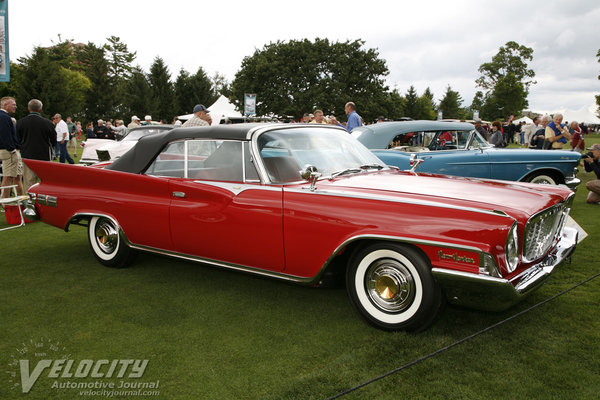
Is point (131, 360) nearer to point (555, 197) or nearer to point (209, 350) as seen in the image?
point (209, 350)

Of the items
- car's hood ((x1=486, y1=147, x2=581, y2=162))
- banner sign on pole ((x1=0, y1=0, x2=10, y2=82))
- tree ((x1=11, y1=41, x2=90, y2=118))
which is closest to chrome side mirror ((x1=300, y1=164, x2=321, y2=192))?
car's hood ((x1=486, y1=147, x2=581, y2=162))

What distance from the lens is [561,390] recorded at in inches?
96.1

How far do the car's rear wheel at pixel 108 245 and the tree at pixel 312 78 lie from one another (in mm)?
44789

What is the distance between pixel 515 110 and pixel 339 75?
107 feet

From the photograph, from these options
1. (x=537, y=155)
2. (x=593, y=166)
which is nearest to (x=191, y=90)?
(x=593, y=166)

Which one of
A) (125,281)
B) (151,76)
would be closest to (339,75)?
(151,76)

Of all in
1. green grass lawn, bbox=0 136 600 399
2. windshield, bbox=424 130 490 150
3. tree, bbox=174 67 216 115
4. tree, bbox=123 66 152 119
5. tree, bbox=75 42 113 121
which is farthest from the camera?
tree, bbox=174 67 216 115

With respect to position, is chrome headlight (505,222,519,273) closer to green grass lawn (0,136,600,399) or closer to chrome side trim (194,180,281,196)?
green grass lawn (0,136,600,399)

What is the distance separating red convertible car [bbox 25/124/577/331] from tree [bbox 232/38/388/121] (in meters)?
45.2

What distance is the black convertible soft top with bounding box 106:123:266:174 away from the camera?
12.6 feet

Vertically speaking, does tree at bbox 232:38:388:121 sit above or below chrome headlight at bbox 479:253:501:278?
above

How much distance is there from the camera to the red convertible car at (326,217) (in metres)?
2.76

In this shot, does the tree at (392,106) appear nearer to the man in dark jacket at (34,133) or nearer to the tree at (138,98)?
the tree at (138,98)

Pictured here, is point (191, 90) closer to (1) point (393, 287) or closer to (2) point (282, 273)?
(2) point (282, 273)
